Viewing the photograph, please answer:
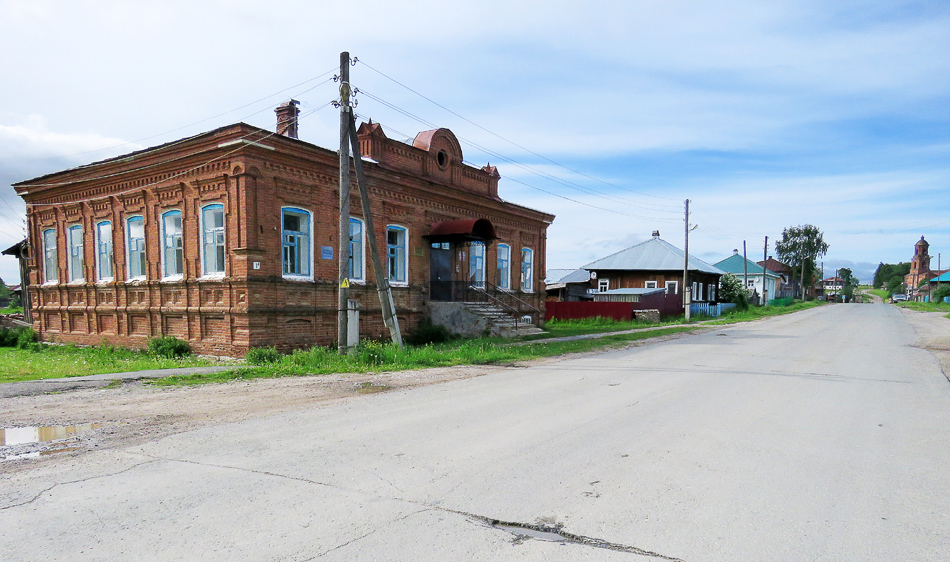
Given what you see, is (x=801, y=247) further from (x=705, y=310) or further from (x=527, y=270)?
(x=527, y=270)

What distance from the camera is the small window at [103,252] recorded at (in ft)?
59.5

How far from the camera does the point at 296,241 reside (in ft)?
50.9

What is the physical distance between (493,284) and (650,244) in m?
29.5

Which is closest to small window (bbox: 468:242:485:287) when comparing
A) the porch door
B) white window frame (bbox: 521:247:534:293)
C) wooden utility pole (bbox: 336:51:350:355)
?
the porch door

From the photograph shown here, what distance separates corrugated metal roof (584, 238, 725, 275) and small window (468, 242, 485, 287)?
25.1 meters

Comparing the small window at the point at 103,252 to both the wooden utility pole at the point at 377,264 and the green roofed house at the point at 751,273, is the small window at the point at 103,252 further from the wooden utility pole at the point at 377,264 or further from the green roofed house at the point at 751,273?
the green roofed house at the point at 751,273

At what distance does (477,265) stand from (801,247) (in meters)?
79.5

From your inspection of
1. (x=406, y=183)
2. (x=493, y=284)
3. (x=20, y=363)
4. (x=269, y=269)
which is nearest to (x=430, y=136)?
(x=406, y=183)

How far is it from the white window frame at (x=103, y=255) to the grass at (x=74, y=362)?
231 cm

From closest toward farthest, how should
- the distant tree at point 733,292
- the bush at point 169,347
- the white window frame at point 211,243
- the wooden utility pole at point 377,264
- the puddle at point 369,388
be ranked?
the puddle at point 369,388 < the wooden utility pole at point 377,264 < the white window frame at point 211,243 < the bush at point 169,347 < the distant tree at point 733,292

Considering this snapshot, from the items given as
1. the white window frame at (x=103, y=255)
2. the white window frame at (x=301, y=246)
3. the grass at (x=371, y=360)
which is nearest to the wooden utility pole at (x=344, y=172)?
the grass at (x=371, y=360)

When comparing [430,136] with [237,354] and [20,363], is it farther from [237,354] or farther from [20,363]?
[20,363]

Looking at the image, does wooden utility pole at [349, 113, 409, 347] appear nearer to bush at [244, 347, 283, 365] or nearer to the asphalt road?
bush at [244, 347, 283, 365]

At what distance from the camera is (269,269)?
47.6 ft
